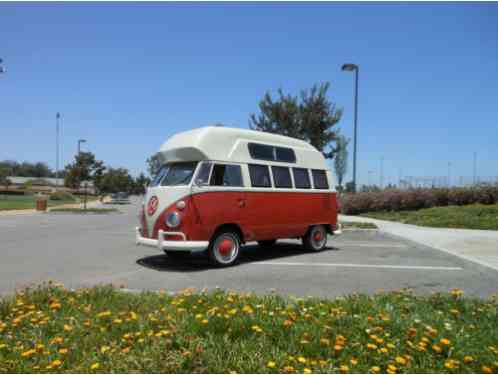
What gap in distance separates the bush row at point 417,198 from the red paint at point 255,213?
1448 centimetres

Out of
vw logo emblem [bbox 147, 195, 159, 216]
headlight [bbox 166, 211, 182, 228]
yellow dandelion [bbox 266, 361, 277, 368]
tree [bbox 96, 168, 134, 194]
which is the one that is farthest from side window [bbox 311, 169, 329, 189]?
tree [bbox 96, 168, 134, 194]

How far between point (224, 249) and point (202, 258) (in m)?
1.27

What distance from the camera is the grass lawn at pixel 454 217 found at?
15.7m

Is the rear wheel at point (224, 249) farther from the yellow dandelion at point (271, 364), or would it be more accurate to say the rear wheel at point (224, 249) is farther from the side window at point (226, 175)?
the yellow dandelion at point (271, 364)

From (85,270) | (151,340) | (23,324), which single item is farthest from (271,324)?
(85,270)

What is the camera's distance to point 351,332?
11.8ft

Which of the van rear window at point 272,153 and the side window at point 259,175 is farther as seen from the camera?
the van rear window at point 272,153

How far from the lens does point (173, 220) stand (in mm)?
7090

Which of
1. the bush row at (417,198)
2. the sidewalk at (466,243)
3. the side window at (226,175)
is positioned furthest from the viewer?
the bush row at (417,198)

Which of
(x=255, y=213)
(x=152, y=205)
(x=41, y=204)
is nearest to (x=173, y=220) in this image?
(x=152, y=205)

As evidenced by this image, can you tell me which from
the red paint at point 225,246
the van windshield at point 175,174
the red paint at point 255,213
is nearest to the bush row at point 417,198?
the red paint at point 255,213

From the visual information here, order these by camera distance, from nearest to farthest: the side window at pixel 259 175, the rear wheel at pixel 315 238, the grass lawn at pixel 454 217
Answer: the side window at pixel 259 175 → the rear wheel at pixel 315 238 → the grass lawn at pixel 454 217

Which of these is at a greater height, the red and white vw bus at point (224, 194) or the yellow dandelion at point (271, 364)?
the red and white vw bus at point (224, 194)

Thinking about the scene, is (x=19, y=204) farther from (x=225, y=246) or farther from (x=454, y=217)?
(x=454, y=217)
